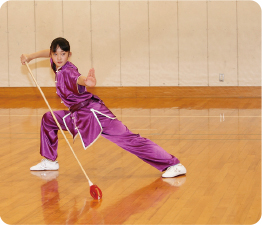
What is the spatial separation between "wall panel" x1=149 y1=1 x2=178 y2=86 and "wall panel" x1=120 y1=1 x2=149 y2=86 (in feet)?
0.36

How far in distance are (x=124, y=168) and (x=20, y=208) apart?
3.77ft

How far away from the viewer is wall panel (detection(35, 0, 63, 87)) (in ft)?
29.0

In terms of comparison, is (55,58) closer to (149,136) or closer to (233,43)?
(149,136)

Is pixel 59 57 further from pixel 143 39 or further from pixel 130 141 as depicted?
pixel 143 39

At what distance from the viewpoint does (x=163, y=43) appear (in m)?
8.63

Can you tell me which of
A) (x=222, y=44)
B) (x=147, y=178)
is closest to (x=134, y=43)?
(x=222, y=44)

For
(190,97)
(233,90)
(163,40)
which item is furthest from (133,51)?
(233,90)

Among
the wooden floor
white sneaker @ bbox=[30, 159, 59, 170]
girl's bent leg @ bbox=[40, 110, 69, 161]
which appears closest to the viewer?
the wooden floor

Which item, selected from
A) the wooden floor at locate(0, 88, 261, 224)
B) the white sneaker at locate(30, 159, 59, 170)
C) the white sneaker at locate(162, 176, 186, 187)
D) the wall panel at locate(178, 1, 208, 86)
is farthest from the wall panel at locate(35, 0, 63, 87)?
the white sneaker at locate(162, 176, 186, 187)

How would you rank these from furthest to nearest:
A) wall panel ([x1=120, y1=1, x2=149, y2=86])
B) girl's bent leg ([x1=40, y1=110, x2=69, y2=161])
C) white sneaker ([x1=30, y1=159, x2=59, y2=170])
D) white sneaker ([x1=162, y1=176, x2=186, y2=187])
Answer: wall panel ([x1=120, y1=1, x2=149, y2=86])
white sneaker ([x1=30, y1=159, x2=59, y2=170])
girl's bent leg ([x1=40, y1=110, x2=69, y2=161])
white sneaker ([x1=162, y1=176, x2=186, y2=187])

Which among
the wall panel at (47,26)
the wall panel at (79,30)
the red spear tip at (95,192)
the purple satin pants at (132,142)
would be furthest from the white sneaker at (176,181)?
the wall panel at (47,26)

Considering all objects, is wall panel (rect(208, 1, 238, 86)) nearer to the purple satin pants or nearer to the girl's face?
the purple satin pants

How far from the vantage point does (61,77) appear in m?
3.49

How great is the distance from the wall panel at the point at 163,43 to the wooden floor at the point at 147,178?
2.16m
